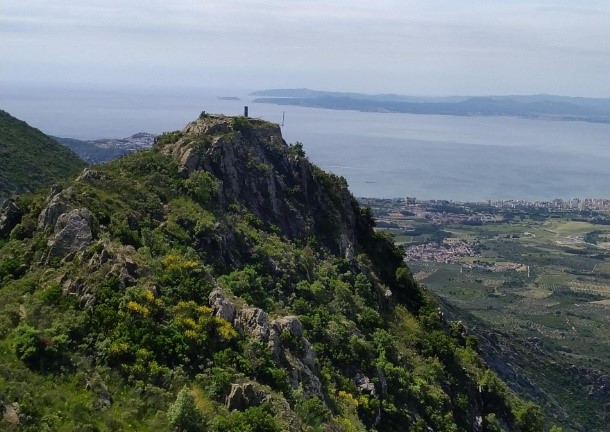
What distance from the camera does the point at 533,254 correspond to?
197m

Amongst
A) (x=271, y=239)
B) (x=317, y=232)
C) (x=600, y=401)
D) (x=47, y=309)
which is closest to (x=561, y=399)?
(x=600, y=401)

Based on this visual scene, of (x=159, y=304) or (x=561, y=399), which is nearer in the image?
(x=159, y=304)

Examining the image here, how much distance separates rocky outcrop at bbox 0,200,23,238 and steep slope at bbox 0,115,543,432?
0.11m

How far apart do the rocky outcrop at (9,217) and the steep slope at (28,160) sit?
33.8 meters

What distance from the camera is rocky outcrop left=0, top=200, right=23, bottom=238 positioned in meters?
24.0

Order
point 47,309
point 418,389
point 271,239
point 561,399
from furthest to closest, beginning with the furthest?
point 561,399
point 271,239
point 418,389
point 47,309

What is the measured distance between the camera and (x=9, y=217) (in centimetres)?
2425

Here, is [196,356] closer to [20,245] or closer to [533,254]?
[20,245]

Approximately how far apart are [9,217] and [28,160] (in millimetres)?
42256

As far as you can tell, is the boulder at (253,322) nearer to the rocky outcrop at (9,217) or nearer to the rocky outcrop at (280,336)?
the rocky outcrop at (280,336)

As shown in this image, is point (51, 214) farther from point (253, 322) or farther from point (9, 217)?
point (253, 322)

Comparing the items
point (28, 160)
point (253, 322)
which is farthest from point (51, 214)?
point (28, 160)

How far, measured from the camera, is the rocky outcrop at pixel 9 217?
23995 mm

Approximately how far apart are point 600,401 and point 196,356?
7643cm
